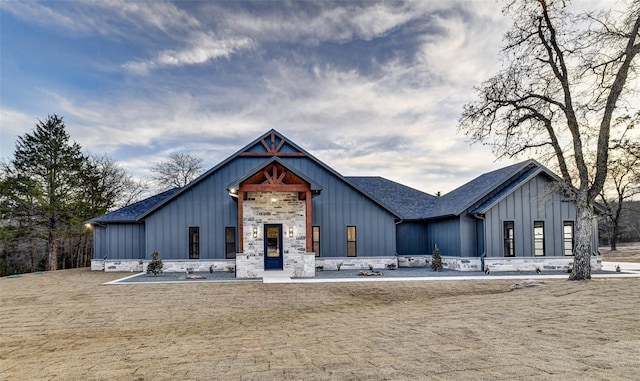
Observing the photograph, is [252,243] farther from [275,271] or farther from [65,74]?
[65,74]

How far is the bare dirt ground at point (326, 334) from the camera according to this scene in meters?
5.10

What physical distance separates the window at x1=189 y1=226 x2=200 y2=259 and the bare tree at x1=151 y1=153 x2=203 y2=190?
21765 millimetres

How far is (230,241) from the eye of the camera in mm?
19219

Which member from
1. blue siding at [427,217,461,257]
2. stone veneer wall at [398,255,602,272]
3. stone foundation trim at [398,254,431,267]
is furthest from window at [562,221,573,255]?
stone foundation trim at [398,254,431,267]

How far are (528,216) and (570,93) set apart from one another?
6870mm

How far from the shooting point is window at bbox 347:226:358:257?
64.7ft

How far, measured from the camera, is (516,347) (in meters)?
5.87

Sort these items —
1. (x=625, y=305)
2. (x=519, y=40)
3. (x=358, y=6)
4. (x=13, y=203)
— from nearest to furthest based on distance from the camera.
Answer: (x=625, y=305)
(x=519, y=40)
(x=358, y=6)
(x=13, y=203)

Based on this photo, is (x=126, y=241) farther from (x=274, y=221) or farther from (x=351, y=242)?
(x=351, y=242)

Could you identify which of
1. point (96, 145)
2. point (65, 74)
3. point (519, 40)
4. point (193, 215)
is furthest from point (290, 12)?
point (96, 145)

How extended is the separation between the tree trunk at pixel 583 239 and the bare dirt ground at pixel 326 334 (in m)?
0.93

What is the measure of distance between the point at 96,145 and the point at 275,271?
26.0 meters

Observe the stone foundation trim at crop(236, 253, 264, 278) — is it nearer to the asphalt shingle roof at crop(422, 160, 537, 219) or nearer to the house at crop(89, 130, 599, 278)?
the house at crop(89, 130, 599, 278)

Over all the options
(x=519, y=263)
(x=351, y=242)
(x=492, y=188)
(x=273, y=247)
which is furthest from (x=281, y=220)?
(x=519, y=263)
